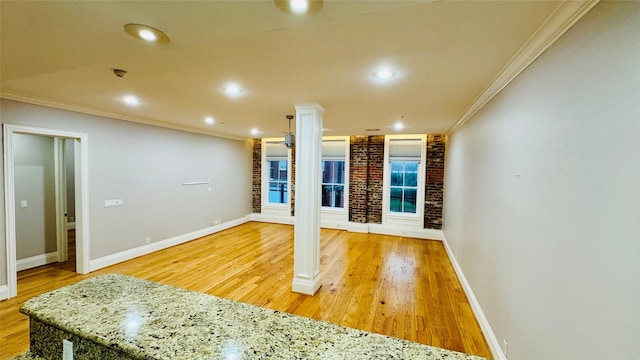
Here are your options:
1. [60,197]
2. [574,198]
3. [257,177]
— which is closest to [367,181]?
[257,177]

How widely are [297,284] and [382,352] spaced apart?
9.41ft

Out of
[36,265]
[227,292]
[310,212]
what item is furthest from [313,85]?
[36,265]

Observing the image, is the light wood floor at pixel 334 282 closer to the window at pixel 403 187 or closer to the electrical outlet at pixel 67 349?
the window at pixel 403 187

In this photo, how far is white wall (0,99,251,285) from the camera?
3963 millimetres

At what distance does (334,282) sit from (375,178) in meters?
3.63

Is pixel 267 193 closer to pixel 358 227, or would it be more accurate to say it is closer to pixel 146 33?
pixel 358 227

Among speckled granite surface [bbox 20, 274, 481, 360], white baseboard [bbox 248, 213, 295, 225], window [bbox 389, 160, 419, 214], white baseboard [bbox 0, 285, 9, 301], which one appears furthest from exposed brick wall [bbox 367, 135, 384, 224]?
white baseboard [bbox 0, 285, 9, 301]

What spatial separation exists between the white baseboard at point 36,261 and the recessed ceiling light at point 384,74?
5917 mm

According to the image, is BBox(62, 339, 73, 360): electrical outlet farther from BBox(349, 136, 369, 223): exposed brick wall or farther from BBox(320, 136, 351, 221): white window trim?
Answer: BBox(349, 136, 369, 223): exposed brick wall

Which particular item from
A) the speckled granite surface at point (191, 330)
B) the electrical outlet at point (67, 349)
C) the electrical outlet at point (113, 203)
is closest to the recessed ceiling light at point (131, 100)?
the electrical outlet at point (113, 203)

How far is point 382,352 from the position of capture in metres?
0.84

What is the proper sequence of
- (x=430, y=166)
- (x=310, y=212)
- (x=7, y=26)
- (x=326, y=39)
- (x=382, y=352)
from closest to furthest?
(x=382, y=352) < (x=7, y=26) < (x=326, y=39) < (x=310, y=212) < (x=430, y=166)

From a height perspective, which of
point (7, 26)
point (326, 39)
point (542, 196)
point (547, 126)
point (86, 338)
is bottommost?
point (86, 338)

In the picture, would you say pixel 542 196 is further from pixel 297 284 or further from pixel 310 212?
pixel 297 284
